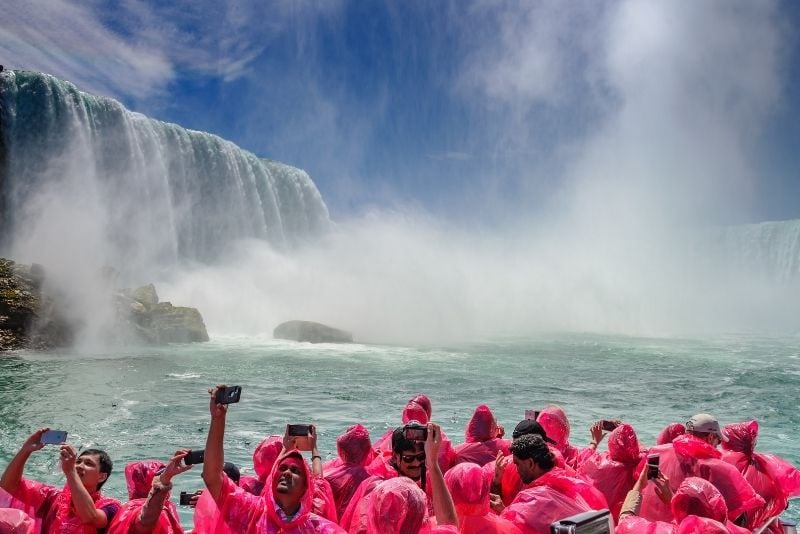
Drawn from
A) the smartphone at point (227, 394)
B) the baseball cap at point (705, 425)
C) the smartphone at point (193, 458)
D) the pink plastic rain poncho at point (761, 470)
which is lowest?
the pink plastic rain poncho at point (761, 470)

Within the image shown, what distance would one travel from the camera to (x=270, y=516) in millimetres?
2629

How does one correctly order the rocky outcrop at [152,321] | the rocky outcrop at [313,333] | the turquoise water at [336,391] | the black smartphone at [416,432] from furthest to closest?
the rocky outcrop at [313,333], the rocky outcrop at [152,321], the turquoise water at [336,391], the black smartphone at [416,432]

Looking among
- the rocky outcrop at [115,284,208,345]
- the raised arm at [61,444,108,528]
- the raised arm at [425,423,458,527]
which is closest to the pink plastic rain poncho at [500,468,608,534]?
the raised arm at [425,423,458,527]

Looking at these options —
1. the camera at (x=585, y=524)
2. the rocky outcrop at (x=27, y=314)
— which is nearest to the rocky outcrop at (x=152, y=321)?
the rocky outcrop at (x=27, y=314)

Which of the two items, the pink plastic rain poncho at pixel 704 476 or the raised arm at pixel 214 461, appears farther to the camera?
the pink plastic rain poncho at pixel 704 476

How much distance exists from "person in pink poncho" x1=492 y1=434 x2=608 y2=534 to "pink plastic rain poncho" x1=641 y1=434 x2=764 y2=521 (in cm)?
56

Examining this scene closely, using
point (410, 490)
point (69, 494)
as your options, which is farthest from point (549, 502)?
point (69, 494)

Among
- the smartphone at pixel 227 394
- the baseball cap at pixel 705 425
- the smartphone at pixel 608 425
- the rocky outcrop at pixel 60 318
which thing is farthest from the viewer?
the rocky outcrop at pixel 60 318

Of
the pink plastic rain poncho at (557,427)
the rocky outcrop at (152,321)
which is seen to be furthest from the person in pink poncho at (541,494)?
the rocky outcrop at (152,321)

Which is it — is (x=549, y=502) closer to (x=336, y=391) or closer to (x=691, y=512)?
(x=691, y=512)

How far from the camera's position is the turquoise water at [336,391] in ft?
30.6

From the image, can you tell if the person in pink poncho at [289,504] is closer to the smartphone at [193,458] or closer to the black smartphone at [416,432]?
the smartphone at [193,458]

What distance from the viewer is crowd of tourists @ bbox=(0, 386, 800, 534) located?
8.59 ft

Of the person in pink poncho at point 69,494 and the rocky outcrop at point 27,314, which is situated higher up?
the rocky outcrop at point 27,314
